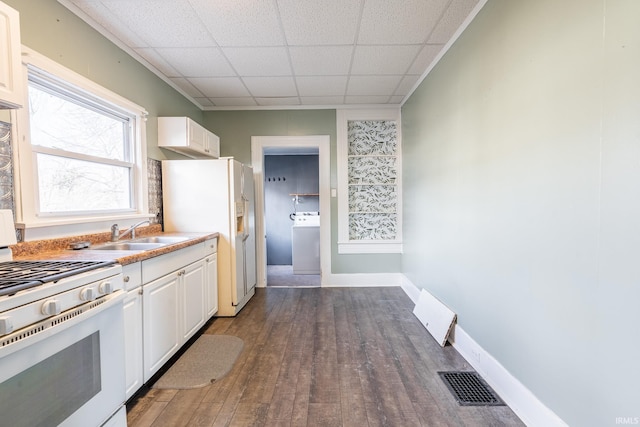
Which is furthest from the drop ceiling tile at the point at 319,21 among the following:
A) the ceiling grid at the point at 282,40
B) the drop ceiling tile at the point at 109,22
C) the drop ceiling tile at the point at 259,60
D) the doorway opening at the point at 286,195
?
the doorway opening at the point at 286,195

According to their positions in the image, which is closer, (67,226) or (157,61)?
(67,226)

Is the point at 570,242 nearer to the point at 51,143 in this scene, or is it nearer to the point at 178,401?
the point at 178,401

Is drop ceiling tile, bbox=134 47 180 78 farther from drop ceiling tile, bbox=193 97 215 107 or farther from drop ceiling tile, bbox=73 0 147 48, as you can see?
drop ceiling tile, bbox=193 97 215 107

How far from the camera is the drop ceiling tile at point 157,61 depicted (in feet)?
8.36

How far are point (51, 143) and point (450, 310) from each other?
3247mm

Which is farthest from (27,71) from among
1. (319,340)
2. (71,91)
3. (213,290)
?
Answer: (319,340)

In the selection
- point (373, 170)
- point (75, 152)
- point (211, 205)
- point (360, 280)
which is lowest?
point (360, 280)

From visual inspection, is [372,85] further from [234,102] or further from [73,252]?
[73,252]

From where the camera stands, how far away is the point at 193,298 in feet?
7.97

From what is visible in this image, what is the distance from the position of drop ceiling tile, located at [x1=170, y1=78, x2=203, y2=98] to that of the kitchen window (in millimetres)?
725

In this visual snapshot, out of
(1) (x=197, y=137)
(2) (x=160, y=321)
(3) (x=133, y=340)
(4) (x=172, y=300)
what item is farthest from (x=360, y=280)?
(3) (x=133, y=340)

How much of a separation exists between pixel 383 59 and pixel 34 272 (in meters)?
2.95

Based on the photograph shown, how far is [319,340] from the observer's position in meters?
2.49

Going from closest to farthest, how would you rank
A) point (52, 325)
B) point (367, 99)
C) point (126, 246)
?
point (52, 325) → point (126, 246) → point (367, 99)
